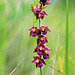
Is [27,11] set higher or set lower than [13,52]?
higher

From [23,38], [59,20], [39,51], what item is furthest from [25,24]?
[39,51]

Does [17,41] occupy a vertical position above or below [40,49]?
below

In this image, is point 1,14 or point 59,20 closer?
point 1,14

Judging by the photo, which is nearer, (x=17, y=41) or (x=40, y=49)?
(x=40, y=49)

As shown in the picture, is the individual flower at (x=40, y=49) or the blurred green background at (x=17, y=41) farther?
the blurred green background at (x=17, y=41)

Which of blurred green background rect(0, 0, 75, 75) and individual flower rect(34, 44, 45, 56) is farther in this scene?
blurred green background rect(0, 0, 75, 75)

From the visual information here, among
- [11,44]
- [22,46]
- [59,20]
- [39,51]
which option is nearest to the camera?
[39,51]

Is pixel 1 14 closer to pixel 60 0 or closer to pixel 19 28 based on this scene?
pixel 19 28

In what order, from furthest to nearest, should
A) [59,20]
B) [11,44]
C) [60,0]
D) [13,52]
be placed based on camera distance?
[60,0], [59,20], [11,44], [13,52]

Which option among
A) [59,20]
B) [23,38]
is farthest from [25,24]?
[59,20]

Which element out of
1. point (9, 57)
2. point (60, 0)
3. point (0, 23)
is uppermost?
point (60, 0)
